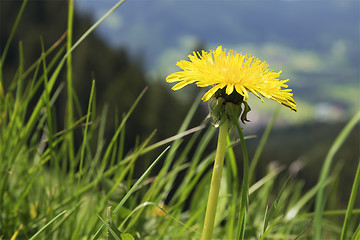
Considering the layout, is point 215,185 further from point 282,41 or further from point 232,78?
point 282,41

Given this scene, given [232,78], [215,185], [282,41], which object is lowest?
[215,185]

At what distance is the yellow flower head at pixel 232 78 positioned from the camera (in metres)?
0.59

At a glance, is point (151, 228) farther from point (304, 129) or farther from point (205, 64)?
point (304, 129)

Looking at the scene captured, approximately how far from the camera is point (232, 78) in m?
0.60

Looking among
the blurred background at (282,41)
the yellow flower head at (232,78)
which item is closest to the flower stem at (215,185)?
the yellow flower head at (232,78)

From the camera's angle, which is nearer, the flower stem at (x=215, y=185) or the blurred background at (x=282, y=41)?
the flower stem at (x=215, y=185)

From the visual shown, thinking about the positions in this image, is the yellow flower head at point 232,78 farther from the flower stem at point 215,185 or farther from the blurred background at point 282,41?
the blurred background at point 282,41

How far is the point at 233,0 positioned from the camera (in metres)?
158

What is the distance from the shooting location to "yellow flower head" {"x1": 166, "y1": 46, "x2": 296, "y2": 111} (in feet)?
1.93

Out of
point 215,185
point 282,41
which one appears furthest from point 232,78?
point 282,41

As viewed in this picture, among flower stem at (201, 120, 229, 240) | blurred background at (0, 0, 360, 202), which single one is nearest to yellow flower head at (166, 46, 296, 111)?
flower stem at (201, 120, 229, 240)

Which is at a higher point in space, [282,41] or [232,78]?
[282,41]

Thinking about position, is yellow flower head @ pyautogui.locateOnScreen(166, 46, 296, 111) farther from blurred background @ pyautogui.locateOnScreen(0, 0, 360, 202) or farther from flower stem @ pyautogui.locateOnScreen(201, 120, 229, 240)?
blurred background @ pyautogui.locateOnScreen(0, 0, 360, 202)

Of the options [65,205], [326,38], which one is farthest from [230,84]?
[326,38]
